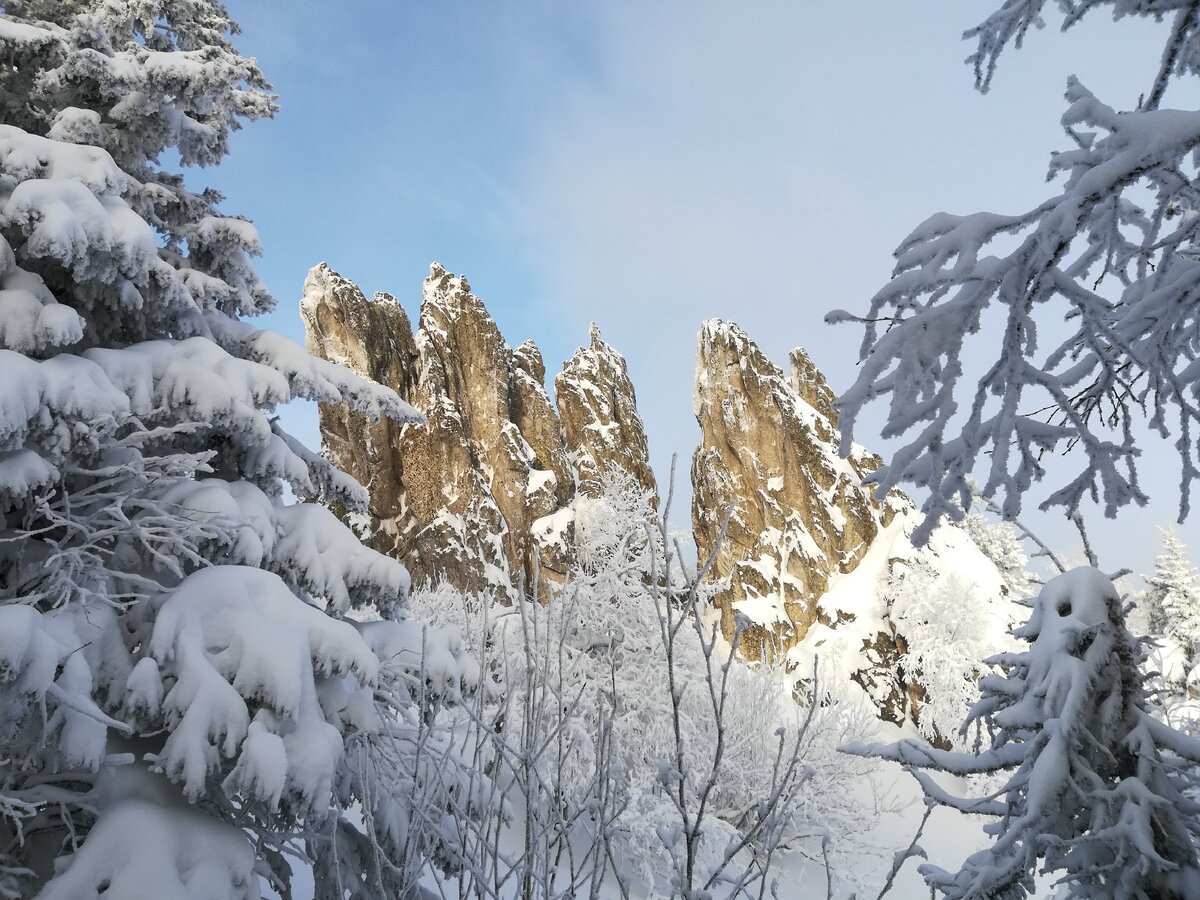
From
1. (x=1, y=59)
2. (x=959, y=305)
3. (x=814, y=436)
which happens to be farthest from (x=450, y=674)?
(x=814, y=436)

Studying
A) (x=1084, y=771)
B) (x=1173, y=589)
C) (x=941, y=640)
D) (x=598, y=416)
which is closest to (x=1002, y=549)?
(x=1173, y=589)

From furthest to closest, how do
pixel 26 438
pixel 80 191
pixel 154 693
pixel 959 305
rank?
pixel 80 191, pixel 26 438, pixel 154 693, pixel 959 305

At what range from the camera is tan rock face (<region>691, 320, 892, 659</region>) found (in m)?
26.2

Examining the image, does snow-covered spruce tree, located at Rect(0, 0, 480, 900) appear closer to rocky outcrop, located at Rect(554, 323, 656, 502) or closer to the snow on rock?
the snow on rock

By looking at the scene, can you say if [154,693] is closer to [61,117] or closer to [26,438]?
[26,438]

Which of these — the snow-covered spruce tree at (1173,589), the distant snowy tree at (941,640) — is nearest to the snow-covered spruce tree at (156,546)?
the distant snowy tree at (941,640)

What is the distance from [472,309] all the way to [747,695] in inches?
913

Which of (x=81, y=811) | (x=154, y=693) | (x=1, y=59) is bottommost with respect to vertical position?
(x=81, y=811)

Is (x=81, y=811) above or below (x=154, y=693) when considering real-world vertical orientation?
below

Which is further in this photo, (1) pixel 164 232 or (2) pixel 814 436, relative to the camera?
(2) pixel 814 436

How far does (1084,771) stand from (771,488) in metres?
26.3

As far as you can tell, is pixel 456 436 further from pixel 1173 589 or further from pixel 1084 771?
pixel 1173 589

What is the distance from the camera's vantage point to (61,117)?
4871 mm

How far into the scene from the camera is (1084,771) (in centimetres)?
272
